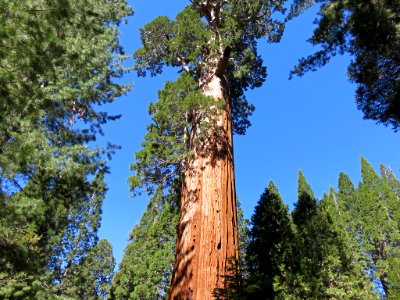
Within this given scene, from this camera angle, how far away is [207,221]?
4316mm

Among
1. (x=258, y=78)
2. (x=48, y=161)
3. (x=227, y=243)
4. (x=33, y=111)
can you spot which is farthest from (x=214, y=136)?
(x=258, y=78)

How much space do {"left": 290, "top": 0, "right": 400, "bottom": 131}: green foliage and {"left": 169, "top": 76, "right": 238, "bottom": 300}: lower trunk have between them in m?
2.15

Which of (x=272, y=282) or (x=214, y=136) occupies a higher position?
(x=214, y=136)

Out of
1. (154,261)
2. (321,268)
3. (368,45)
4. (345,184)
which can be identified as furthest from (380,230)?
(368,45)

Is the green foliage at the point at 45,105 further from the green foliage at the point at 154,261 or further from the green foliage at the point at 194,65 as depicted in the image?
the green foliage at the point at 154,261

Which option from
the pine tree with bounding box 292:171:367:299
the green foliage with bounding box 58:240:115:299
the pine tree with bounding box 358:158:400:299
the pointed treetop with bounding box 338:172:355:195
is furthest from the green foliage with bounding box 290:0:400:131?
the pointed treetop with bounding box 338:172:355:195

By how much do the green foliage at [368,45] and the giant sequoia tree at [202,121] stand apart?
1662 mm

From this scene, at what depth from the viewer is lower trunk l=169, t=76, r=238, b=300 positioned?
3791 mm

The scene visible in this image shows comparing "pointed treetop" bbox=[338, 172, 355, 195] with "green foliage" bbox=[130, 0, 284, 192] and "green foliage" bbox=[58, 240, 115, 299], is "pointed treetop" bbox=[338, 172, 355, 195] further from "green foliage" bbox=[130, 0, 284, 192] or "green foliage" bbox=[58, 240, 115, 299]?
"green foliage" bbox=[130, 0, 284, 192]

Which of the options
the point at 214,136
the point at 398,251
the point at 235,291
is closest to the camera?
the point at 235,291

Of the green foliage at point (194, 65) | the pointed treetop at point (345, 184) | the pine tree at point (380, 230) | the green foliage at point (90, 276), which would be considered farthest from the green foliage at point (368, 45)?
the pointed treetop at point (345, 184)

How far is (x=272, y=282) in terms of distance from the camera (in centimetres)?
337

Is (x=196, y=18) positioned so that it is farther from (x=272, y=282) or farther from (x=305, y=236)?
(x=305, y=236)

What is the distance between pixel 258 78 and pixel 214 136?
4.12 m
